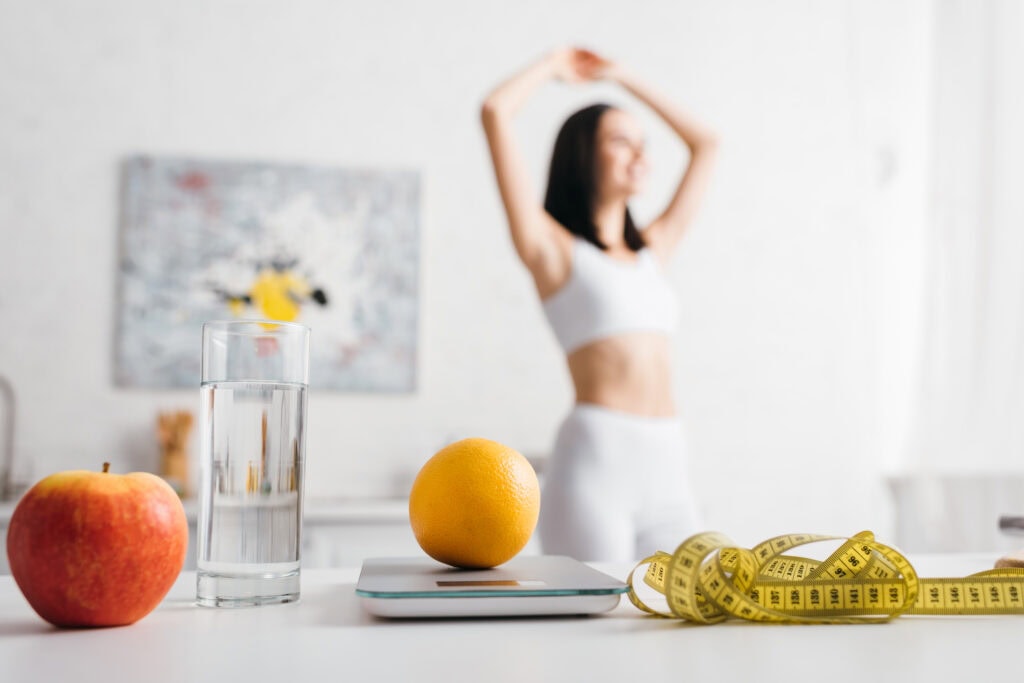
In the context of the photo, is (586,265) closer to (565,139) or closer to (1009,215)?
(565,139)

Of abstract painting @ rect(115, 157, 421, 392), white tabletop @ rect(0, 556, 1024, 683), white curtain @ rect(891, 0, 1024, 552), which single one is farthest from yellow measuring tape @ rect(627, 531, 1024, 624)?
abstract painting @ rect(115, 157, 421, 392)

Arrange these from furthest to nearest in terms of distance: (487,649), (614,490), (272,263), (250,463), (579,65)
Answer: (272,263)
(579,65)
(614,490)
(250,463)
(487,649)

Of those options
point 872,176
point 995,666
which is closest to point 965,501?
point 872,176

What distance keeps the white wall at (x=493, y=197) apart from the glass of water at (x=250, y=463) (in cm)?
261

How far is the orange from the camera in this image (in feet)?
2.15

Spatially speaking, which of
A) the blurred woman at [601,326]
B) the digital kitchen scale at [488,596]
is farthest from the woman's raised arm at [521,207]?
the digital kitchen scale at [488,596]

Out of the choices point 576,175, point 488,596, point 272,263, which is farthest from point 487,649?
point 272,263

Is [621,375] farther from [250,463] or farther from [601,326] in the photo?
[250,463]

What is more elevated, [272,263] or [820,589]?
[272,263]

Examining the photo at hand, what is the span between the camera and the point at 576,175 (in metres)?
2.09

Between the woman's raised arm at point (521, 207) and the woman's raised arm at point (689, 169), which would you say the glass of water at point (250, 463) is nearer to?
the woman's raised arm at point (521, 207)

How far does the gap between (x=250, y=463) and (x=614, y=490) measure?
1302mm

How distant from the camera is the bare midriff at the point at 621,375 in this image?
1.92m

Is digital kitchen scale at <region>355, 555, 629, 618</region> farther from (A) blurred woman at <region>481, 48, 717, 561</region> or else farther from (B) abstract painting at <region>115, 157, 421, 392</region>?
(B) abstract painting at <region>115, 157, 421, 392</region>
